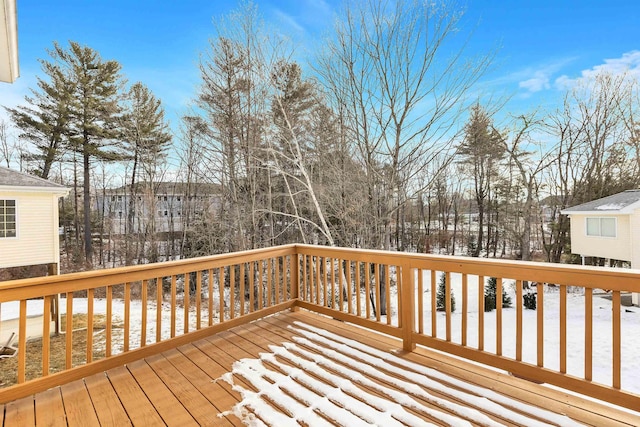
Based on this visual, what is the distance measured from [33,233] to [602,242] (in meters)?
15.7

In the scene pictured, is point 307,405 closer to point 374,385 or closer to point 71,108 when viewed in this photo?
point 374,385

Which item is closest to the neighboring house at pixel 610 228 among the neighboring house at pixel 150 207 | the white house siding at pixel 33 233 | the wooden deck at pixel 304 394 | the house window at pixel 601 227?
the house window at pixel 601 227

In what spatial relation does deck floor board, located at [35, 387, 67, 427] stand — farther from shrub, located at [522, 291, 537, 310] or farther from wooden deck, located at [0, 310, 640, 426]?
shrub, located at [522, 291, 537, 310]

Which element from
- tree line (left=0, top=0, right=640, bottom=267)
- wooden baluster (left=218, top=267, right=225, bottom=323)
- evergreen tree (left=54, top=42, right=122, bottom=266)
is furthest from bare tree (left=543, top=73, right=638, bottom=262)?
evergreen tree (left=54, top=42, right=122, bottom=266)

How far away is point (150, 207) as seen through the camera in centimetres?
1358

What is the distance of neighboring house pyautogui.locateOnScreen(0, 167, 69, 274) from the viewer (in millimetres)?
7066

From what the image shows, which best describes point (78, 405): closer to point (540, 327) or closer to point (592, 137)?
point (540, 327)

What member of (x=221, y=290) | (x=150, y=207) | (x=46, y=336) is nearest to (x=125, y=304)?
(x=46, y=336)

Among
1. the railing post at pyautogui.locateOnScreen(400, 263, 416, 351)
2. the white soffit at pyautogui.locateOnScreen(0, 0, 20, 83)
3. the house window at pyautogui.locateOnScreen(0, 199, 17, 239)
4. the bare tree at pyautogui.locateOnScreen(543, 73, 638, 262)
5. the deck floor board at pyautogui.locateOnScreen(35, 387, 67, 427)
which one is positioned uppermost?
the bare tree at pyautogui.locateOnScreen(543, 73, 638, 262)

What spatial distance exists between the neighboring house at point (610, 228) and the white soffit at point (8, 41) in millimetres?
12382

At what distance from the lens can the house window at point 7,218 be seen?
7.02 metres

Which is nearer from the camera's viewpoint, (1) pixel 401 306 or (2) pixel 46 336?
(2) pixel 46 336

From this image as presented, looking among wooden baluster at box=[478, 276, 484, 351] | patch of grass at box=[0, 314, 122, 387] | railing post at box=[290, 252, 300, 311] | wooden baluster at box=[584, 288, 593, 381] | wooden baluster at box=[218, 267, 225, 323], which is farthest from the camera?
patch of grass at box=[0, 314, 122, 387]

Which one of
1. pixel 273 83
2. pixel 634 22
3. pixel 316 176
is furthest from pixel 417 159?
pixel 634 22
